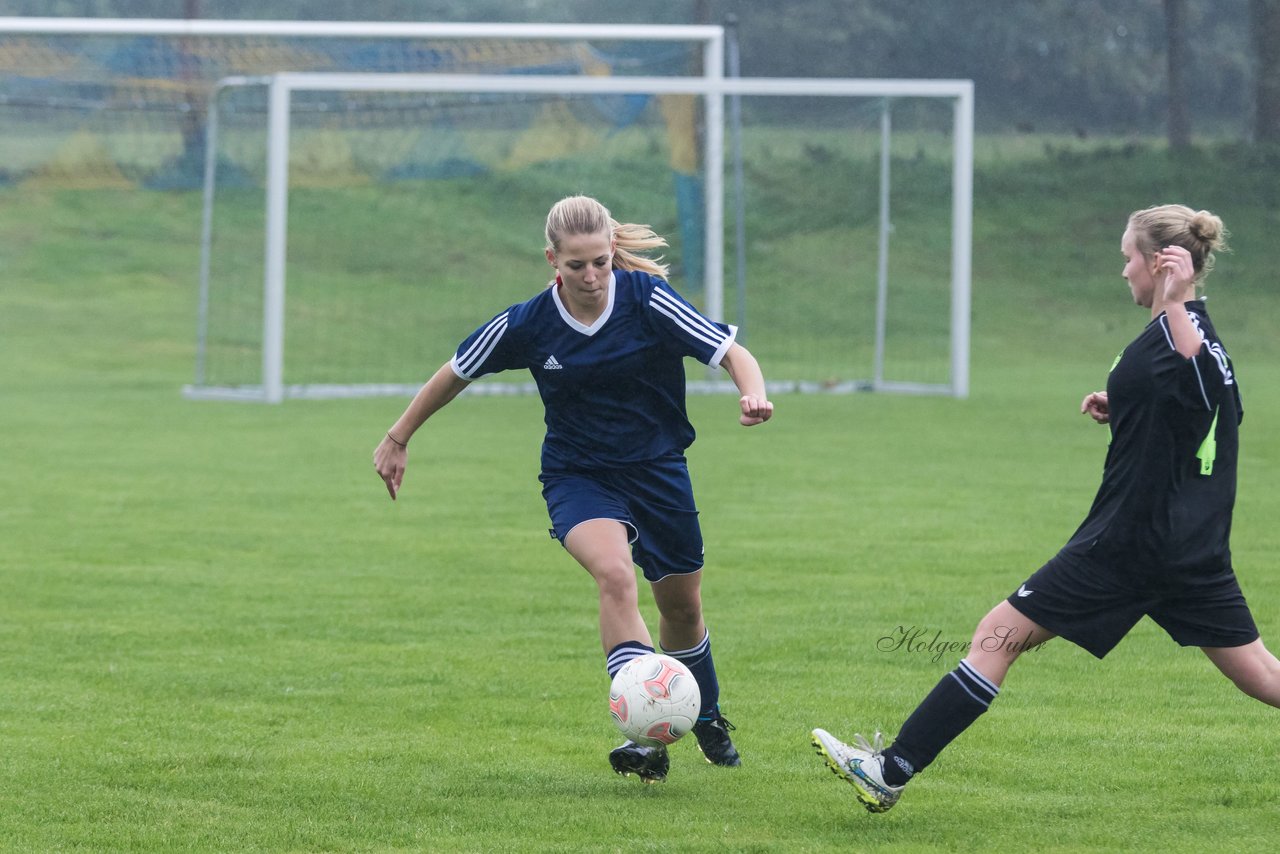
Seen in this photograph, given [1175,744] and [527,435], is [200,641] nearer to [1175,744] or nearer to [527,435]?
[1175,744]

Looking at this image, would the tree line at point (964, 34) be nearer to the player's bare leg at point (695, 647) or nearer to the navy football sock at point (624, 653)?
the player's bare leg at point (695, 647)

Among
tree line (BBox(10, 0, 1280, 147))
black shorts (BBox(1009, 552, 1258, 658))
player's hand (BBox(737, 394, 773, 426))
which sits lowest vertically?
black shorts (BBox(1009, 552, 1258, 658))

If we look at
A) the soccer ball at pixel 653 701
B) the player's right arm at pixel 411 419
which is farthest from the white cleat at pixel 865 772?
the player's right arm at pixel 411 419

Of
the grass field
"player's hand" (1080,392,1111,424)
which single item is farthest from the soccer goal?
"player's hand" (1080,392,1111,424)

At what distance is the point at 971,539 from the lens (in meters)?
9.41

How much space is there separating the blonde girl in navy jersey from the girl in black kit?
802 mm

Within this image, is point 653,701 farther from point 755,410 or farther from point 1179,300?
point 1179,300

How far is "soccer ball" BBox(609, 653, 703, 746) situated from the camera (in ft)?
15.3

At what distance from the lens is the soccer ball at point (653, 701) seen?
184 inches

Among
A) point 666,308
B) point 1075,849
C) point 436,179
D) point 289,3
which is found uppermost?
point 289,3

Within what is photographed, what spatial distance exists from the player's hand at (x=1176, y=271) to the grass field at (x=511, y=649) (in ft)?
4.16

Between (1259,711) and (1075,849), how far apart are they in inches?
66.5

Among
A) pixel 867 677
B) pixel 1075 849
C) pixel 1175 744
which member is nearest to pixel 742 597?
pixel 867 677

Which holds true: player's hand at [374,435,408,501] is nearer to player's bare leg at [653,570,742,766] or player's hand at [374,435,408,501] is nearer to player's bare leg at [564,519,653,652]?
player's bare leg at [564,519,653,652]
